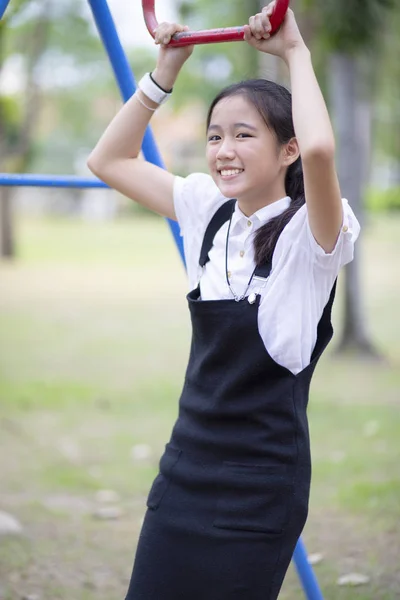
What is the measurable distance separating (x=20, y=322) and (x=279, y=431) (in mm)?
10336

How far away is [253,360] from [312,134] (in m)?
0.47

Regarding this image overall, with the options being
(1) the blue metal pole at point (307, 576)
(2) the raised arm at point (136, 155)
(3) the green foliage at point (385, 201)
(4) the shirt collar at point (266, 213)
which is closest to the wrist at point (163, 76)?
(2) the raised arm at point (136, 155)

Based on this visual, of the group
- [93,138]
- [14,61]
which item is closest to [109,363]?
[14,61]

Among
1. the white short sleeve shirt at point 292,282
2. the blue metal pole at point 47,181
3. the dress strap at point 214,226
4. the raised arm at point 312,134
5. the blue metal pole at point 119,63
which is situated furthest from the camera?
the blue metal pole at point 47,181

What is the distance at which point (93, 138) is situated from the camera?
4991 centimetres

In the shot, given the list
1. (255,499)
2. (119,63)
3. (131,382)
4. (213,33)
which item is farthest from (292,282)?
(131,382)

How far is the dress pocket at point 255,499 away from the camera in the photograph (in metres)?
1.95

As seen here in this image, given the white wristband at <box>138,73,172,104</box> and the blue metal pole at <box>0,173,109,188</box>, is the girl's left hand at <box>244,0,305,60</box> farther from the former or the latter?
the blue metal pole at <box>0,173,109,188</box>

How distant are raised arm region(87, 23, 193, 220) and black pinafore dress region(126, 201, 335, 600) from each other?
1.29 feet

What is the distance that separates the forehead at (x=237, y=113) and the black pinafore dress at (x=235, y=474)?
0.32 m

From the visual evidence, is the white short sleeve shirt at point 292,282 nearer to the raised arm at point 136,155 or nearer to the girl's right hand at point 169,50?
the raised arm at point 136,155

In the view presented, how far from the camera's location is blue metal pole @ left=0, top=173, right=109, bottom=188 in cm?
265

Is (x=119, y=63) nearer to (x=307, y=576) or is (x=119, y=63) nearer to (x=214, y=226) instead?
A: (x=214, y=226)

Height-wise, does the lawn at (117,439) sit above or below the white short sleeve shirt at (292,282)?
above
